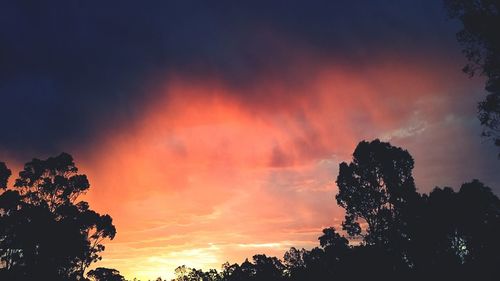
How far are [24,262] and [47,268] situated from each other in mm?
3337

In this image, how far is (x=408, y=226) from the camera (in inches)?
1972

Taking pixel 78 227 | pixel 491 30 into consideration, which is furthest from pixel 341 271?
pixel 491 30

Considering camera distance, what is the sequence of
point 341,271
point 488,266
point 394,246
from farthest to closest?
point 341,271
point 394,246
point 488,266

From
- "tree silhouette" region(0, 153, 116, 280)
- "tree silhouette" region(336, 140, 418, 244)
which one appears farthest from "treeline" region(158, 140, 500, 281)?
"tree silhouette" region(0, 153, 116, 280)

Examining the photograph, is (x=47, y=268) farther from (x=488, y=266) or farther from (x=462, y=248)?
(x=462, y=248)

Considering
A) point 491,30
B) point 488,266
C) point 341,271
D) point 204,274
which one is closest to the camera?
point 491,30

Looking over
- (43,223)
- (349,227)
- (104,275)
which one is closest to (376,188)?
(349,227)

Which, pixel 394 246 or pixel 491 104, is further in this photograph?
pixel 394 246

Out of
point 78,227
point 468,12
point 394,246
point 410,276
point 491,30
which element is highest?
point 468,12

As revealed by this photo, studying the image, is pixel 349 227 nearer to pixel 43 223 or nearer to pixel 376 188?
pixel 376 188

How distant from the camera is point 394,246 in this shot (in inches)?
1804

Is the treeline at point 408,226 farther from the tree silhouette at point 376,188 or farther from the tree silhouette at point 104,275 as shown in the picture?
the tree silhouette at point 104,275

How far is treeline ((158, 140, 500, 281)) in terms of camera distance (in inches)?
1677

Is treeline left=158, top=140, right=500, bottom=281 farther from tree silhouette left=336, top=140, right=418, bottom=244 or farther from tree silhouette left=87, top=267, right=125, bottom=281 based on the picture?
tree silhouette left=87, top=267, right=125, bottom=281
